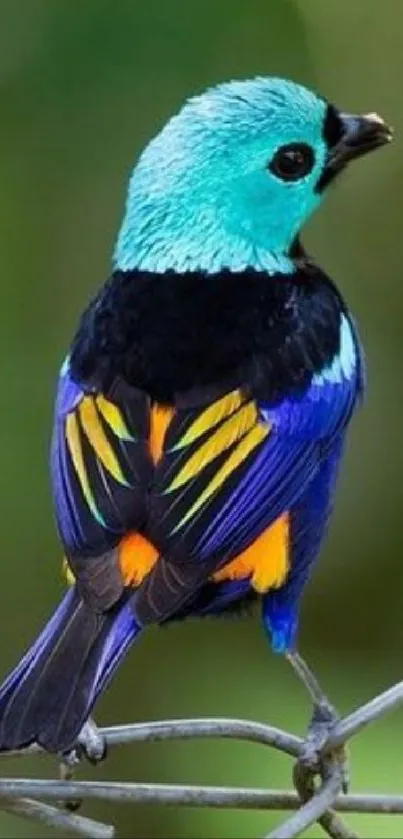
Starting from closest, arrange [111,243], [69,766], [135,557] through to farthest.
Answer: [69,766]
[135,557]
[111,243]

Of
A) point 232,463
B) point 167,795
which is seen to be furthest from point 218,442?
point 167,795

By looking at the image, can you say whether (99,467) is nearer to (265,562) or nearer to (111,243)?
(265,562)

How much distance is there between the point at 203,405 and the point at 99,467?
166mm

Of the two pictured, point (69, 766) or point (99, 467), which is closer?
point (69, 766)

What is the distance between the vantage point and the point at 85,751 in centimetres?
276

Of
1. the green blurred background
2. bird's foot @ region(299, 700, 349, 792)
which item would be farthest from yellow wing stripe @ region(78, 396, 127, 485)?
the green blurred background

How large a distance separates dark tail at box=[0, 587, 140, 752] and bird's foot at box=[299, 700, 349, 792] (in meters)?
0.25

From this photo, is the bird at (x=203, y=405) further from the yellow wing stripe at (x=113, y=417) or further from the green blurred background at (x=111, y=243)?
the green blurred background at (x=111, y=243)

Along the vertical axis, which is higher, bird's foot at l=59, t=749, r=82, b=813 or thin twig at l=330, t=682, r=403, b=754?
thin twig at l=330, t=682, r=403, b=754

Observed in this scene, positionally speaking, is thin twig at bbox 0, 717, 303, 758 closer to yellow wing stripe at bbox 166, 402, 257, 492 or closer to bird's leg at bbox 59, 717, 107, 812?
bird's leg at bbox 59, 717, 107, 812

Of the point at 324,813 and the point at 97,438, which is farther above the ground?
the point at 97,438

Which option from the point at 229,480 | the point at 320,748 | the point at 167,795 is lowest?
the point at 320,748

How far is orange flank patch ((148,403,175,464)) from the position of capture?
119 inches

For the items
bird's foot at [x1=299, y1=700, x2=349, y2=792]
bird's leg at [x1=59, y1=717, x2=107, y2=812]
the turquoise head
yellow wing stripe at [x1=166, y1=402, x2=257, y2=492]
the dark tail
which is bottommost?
bird's foot at [x1=299, y1=700, x2=349, y2=792]
